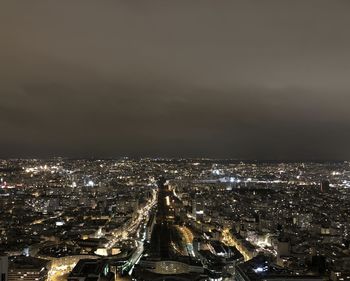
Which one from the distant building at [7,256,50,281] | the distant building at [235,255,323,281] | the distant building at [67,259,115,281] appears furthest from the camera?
the distant building at [7,256,50,281]

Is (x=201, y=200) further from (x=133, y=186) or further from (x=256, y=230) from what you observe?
(x=133, y=186)

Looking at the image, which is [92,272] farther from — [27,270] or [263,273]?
[263,273]

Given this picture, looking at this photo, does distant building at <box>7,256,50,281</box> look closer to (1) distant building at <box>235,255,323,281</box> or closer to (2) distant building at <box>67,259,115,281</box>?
(2) distant building at <box>67,259,115,281</box>

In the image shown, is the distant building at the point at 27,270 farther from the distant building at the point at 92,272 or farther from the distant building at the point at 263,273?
the distant building at the point at 263,273

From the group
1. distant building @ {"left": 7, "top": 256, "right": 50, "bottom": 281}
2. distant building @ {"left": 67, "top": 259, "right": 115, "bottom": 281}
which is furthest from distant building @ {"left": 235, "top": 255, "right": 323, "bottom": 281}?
distant building @ {"left": 7, "top": 256, "right": 50, "bottom": 281}

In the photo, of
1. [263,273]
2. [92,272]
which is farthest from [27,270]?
[263,273]

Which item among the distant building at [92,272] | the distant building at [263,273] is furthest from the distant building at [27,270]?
the distant building at [263,273]
